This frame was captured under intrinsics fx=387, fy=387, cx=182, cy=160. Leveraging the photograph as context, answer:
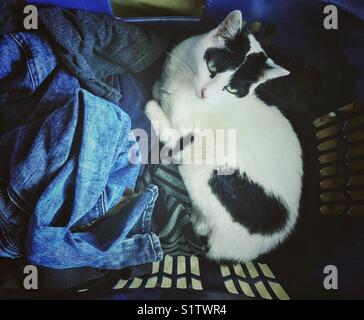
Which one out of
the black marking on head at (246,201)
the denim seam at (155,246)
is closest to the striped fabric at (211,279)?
the denim seam at (155,246)

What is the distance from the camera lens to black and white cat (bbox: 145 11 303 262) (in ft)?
3.48

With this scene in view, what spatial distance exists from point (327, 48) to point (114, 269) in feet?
2.88

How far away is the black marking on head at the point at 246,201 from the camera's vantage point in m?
1.07

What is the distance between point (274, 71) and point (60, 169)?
62cm

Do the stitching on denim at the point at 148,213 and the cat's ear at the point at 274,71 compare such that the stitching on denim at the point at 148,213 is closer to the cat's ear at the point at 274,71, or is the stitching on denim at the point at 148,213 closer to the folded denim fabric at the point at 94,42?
the folded denim fabric at the point at 94,42

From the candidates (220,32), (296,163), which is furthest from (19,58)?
(296,163)

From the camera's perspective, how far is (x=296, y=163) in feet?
3.61

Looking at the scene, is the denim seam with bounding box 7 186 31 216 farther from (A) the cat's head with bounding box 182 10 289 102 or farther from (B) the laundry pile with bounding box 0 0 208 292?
(A) the cat's head with bounding box 182 10 289 102

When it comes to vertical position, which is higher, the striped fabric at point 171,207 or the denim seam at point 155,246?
the striped fabric at point 171,207

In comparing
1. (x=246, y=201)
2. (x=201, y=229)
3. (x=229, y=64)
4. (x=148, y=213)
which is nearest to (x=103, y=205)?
(x=148, y=213)

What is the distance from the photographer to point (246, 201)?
107cm

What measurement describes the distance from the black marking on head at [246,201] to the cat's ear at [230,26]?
36 centimetres

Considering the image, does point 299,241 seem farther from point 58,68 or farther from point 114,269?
point 58,68
